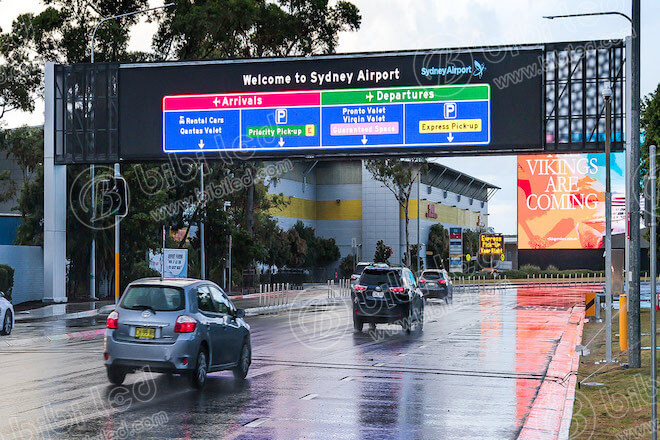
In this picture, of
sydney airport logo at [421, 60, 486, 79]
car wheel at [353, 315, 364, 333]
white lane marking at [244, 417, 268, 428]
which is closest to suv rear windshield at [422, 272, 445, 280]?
sydney airport logo at [421, 60, 486, 79]

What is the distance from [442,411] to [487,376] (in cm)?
424

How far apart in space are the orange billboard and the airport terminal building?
10.9 metres

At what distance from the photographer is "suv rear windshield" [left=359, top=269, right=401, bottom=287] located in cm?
2522

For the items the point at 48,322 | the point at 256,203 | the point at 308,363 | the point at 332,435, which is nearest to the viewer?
the point at 332,435

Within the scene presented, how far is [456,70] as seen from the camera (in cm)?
3234

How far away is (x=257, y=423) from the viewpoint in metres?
11.1

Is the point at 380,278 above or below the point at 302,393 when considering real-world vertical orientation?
above

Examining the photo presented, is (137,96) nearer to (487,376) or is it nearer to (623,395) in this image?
(487,376)

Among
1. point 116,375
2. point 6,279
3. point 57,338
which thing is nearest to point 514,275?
point 6,279

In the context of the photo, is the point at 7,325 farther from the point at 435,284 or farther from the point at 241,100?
the point at 435,284

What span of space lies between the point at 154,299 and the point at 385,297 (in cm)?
1180

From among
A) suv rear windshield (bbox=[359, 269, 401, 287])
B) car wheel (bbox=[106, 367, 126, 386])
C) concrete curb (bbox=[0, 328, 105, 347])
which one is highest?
suv rear windshield (bbox=[359, 269, 401, 287])

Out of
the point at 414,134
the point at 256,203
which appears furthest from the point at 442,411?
the point at 256,203

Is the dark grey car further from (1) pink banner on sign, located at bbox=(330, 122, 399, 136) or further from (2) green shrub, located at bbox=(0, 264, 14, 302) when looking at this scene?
(2) green shrub, located at bbox=(0, 264, 14, 302)
